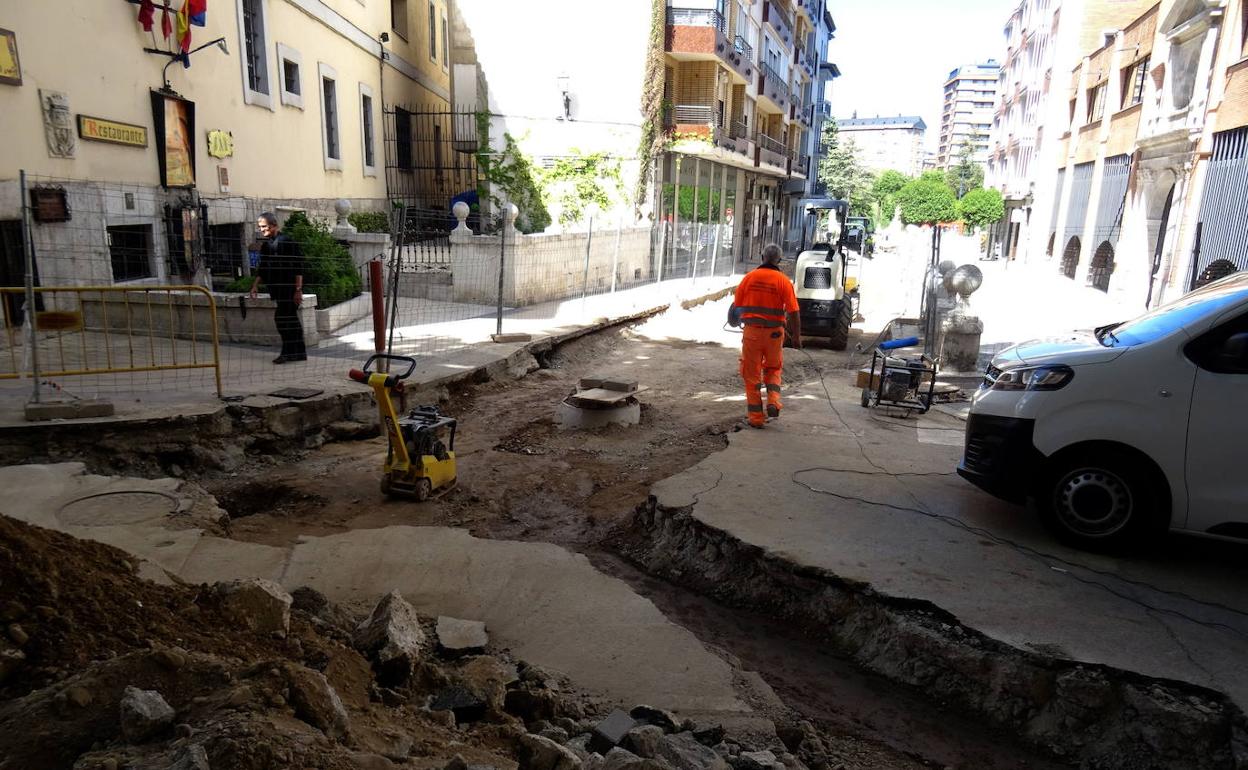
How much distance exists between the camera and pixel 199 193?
11.9 meters

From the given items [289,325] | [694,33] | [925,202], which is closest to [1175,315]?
[289,325]

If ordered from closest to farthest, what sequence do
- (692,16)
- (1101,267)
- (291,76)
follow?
(291,76)
(692,16)
(1101,267)

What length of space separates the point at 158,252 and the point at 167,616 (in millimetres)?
9712

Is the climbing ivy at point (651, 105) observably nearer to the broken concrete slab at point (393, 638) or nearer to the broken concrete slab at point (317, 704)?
the broken concrete slab at point (393, 638)

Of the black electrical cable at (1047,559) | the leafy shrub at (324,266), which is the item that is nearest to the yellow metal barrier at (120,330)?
the leafy shrub at (324,266)

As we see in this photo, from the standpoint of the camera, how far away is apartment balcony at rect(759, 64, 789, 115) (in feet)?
121

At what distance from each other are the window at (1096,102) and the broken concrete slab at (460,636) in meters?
31.9

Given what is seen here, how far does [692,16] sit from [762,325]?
2173cm

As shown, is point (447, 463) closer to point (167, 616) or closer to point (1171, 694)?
point (167, 616)

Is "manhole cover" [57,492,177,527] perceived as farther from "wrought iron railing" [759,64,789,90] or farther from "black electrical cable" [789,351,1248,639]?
"wrought iron railing" [759,64,789,90]

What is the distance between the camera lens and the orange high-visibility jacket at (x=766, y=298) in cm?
747

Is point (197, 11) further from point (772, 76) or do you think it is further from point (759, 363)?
point (772, 76)

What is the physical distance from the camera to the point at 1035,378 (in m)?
4.79

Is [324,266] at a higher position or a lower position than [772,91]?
lower
